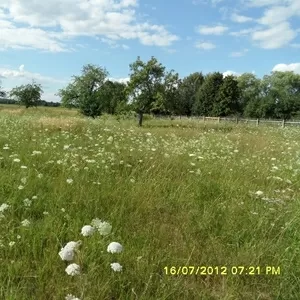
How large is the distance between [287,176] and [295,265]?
3.60 meters

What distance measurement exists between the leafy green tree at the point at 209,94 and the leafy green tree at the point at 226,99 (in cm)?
174

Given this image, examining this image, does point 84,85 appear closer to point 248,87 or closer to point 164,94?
point 164,94

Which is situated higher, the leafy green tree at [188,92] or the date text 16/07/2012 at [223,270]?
the leafy green tree at [188,92]

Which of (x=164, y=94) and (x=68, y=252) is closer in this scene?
(x=68, y=252)

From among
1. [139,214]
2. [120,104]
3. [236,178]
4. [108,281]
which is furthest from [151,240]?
[120,104]

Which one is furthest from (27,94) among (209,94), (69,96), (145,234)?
(145,234)

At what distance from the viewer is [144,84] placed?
2933 cm

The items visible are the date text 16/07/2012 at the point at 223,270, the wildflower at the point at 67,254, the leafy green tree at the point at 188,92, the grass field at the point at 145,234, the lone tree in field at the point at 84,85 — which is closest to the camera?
the wildflower at the point at 67,254

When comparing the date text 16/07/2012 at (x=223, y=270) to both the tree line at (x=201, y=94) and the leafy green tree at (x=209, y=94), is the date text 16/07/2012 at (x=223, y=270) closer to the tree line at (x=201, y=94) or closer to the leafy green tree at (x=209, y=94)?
the tree line at (x=201, y=94)

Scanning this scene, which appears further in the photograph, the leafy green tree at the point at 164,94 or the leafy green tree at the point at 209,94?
the leafy green tree at the point at 209,94

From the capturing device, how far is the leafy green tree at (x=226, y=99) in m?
64.1

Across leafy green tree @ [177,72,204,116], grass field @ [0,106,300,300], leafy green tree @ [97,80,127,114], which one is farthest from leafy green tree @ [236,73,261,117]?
grass field @ [0,106,300,300]

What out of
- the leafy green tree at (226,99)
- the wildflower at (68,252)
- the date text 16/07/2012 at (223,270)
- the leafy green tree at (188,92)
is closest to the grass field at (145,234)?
the date text 16/07/2012 at (223,270)

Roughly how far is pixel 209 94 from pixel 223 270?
6774cm
